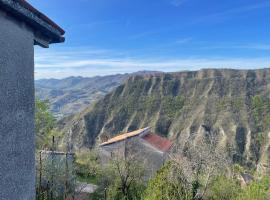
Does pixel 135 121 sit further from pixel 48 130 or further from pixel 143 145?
pixel 48 130

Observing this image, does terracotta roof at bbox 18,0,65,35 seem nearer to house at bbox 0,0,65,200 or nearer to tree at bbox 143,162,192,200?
house at bbox 0,0,65,200

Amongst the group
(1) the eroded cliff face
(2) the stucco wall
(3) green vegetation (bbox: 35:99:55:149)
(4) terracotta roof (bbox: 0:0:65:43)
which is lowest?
(1) the eroded cliff face

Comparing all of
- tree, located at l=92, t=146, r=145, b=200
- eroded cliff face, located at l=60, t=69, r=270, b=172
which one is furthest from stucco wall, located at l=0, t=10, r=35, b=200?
eroded cliff face, located at l=60, t=69, r=270, b=172

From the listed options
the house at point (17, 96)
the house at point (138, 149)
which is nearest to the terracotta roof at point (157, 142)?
the house at point (138, 149)

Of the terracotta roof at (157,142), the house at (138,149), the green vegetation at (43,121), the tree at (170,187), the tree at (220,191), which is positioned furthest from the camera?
the terracotta roof at (157,142)

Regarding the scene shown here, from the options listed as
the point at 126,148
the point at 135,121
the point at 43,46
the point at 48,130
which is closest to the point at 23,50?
the point at 43,46

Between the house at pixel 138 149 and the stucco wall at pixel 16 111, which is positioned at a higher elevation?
the stucco wall at pixel 16 111

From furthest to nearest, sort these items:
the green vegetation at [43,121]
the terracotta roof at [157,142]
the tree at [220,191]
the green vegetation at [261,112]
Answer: the green vegetation at [261,112] → the terracotta roof at [157,142] → the green vegetation at [43,121] → the tree at [220,191]

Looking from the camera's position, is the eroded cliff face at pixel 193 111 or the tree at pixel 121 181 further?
the eroded cliff face at pixel 193 111

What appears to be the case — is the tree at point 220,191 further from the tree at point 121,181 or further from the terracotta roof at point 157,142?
the terracotta roof at point 157,142
